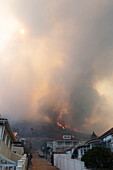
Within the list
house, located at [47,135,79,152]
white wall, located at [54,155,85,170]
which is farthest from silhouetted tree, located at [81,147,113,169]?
house, located at [47,135,79,152]

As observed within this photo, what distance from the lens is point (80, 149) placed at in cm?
3262

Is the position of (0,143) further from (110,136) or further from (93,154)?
(110,136)

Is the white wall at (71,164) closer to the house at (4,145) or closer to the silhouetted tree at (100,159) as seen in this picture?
the silhouetted tree at (100,159)

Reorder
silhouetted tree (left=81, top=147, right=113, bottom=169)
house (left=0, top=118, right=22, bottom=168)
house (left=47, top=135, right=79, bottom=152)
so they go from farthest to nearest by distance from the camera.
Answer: house (left=47, top=135, right=79, bottom=152), silhouetted tree (left=81, top=147, right=113, bottom=169), house (left=0, top=118, right=22, bottom=168)

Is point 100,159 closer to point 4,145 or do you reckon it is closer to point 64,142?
point 4,145

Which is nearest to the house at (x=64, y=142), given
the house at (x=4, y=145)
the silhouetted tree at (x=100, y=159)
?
the house at (x=4, y=145)

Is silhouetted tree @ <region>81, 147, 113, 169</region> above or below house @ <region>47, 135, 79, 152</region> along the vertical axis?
below

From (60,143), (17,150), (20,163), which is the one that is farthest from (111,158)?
(60,143)

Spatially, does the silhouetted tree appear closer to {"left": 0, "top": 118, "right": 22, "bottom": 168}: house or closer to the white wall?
the white wall

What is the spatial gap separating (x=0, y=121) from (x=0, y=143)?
2057 mm

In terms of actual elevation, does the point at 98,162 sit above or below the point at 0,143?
below

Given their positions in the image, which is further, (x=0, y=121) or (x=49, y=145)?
(x=49, y=145)

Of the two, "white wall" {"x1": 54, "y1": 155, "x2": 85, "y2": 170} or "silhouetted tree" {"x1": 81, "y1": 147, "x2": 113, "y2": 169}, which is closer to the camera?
"white wall" {"x1": 54, "y1": 155, "x2": 85, "y2": 170}

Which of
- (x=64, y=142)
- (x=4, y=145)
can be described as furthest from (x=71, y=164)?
(x=64, y=142)
